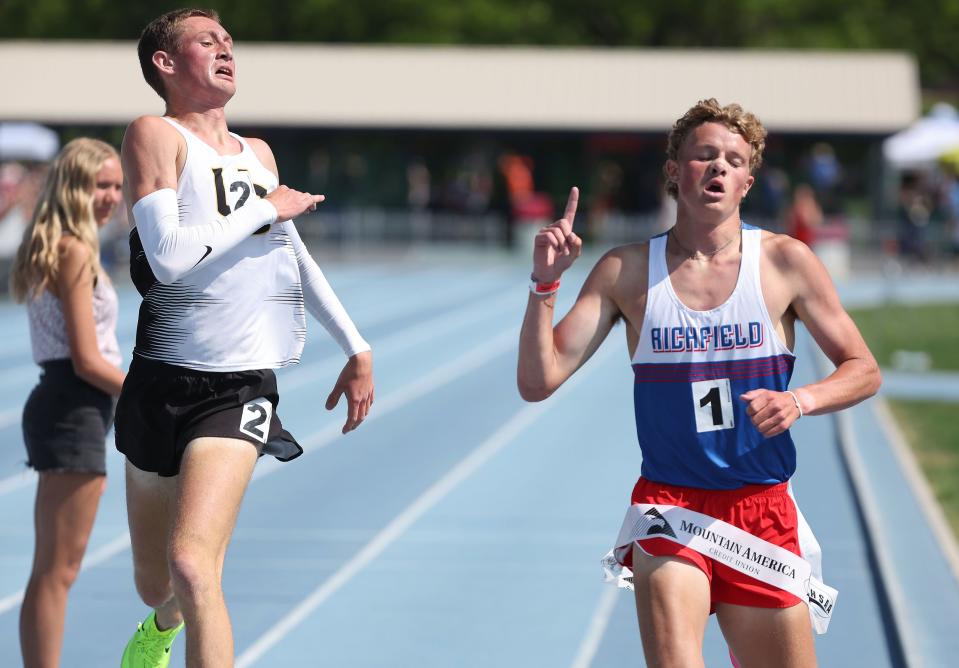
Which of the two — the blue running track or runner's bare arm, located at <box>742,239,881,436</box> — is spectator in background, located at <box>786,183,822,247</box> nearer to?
the blue running track

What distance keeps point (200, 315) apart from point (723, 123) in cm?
141

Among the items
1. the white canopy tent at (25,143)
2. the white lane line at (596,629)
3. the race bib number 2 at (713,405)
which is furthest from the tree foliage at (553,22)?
the race bib number 2 at (713,405)

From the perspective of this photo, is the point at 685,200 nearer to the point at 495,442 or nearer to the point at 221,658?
the point at 221,658

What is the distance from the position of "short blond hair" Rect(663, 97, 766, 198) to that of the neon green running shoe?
191 centimetres

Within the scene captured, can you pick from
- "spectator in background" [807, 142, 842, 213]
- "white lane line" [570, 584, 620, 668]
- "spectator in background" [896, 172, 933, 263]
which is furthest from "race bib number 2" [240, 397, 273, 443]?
"spectator in background" [807, 142, 842, 213]

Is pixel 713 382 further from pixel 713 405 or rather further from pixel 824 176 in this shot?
pixel 824 176

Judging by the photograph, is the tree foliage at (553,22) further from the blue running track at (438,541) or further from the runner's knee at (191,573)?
the runner's knee at (191,573)

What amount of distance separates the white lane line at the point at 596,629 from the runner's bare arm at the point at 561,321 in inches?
86.8

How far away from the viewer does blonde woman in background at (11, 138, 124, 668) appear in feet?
15.5

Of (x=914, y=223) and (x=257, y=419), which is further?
(x=914, y=223)

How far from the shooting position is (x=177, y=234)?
385cm

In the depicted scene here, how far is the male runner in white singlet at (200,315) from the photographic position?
A: 3871mm

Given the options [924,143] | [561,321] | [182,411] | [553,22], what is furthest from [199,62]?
[553,22]

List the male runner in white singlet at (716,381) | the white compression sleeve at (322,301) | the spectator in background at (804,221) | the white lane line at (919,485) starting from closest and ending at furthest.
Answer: the male runner in white singlet at (716,381) → the white compression sleeve at (322,301) → the white lane line at (919,485) → the spectator in background at (804,221)
